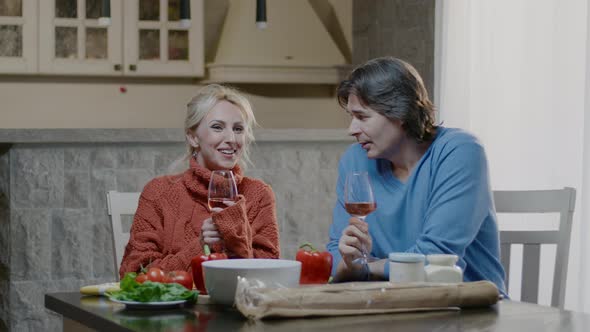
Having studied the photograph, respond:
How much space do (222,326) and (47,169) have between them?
2389 mm

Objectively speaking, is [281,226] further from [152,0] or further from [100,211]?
[152,0]

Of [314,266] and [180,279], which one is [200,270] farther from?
[314,266]

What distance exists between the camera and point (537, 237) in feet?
8.40

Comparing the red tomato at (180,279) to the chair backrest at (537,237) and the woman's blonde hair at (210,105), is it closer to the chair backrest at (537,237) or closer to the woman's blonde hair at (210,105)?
the woman's blonde hair at (210,105)

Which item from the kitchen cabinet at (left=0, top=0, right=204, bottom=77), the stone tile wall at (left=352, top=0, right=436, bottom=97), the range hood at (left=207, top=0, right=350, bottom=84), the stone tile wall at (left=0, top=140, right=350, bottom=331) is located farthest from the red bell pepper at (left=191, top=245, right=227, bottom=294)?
the range hood at (left=207, top=0, right=350, bottom=84)

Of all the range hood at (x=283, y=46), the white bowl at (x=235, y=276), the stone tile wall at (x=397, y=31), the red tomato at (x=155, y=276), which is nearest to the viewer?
the white bowl at (x=235, y=276)

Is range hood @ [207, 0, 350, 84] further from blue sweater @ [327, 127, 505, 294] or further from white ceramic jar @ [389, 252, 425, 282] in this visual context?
white ceramic jar @ [389, 252, 425, 282]

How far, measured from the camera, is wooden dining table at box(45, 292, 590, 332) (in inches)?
64.2

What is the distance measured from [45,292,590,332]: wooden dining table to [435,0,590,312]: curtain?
1871mm

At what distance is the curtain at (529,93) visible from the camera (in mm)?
3656

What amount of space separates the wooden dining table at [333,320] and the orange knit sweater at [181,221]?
674 mm

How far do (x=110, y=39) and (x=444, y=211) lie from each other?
4097mm

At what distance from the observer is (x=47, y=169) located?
387 cm

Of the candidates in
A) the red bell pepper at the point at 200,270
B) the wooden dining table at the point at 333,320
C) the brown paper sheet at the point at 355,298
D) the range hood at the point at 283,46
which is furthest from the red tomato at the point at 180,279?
the range hood at the point at 283,46
